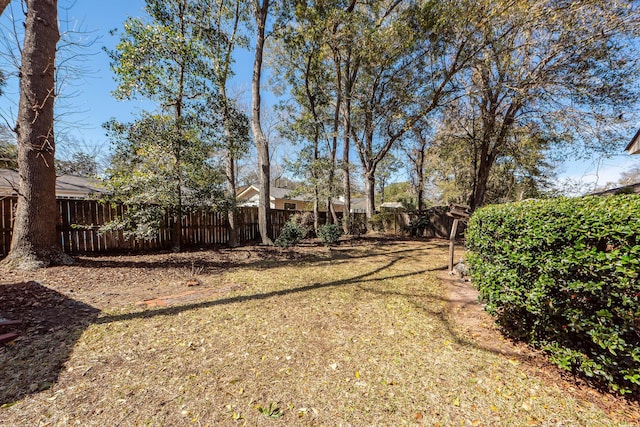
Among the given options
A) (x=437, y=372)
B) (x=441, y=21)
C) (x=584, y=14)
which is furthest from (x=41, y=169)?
(x=584, y=14)

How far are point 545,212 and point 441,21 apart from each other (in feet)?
27.5

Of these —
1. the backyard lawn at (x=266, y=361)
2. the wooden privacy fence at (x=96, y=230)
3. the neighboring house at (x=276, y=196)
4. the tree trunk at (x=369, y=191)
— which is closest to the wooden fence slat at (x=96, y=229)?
the wooden privacy fence at (x=96, y=230)

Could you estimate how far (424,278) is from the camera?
201 inches

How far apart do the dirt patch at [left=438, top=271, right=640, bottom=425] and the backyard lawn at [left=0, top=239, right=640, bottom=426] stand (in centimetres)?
1

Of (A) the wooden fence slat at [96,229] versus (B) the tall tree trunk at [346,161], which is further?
(B) the tall tree trunk at [346,161]

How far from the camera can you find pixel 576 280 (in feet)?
6.04

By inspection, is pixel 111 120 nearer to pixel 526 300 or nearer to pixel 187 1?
pixel 187 1

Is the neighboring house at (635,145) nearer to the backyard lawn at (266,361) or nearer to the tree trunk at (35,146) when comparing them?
the backyard lawn at (266,361)

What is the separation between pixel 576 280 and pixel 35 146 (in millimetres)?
8006

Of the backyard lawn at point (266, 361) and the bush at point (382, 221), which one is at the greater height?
the bush at point (382, 221)

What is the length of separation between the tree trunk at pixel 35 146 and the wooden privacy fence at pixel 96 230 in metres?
1.22

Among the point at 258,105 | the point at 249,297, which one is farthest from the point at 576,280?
the point at 258,105

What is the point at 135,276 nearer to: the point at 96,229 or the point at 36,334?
the point at 36,334

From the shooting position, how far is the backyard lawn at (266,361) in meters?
1.67
